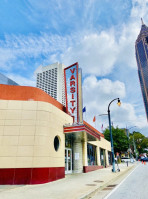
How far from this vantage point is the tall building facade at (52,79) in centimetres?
12669

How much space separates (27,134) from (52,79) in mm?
120134

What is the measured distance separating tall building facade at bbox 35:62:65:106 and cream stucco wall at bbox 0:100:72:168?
360ft

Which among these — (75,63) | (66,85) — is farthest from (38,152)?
(75,63)

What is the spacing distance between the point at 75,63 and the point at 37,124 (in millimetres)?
8873

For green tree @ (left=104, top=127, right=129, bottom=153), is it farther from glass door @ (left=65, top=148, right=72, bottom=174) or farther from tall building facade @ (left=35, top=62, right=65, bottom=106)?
tall building facade @ (left=35, top=62, right=65, bottom=106)

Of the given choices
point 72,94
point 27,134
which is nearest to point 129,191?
point 27,134

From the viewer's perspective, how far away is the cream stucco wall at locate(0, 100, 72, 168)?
1120cm

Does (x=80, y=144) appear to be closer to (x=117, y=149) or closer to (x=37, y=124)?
(x=37, y=124)

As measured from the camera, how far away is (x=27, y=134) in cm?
1178

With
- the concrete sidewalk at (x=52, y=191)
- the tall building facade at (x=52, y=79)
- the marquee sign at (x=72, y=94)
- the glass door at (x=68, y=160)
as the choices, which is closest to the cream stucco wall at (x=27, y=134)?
the concrete sidewalk at (x=52, y=191)

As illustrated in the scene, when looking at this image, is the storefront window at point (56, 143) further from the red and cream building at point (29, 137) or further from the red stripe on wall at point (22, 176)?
the red stripe on wall at point (22, 176)

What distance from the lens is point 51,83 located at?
12988 centimetres

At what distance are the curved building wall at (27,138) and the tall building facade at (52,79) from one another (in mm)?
109214

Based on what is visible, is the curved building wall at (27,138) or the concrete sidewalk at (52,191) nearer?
the concrete sidewalk at (52,191)
